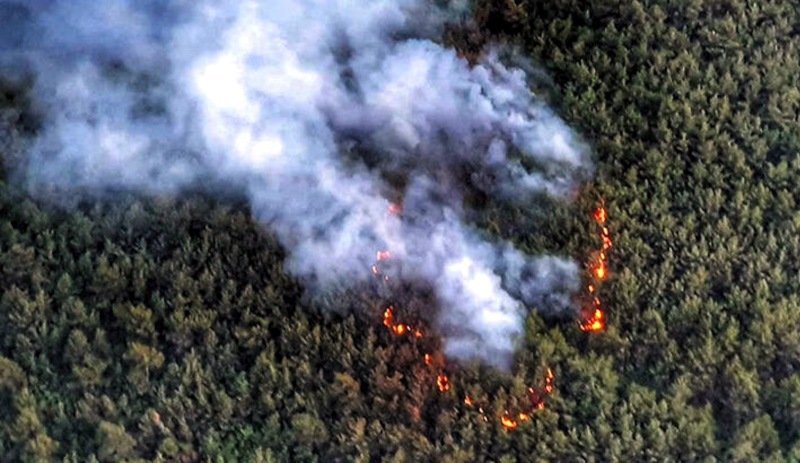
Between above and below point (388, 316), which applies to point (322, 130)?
above

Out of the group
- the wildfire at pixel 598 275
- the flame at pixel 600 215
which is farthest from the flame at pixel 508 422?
the flame at pixel 600 215

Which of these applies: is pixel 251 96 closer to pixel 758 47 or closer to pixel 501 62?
pixel 501 62

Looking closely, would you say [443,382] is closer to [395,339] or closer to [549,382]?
[395,339]

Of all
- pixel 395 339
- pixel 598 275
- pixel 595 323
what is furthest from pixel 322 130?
pixel 595 323

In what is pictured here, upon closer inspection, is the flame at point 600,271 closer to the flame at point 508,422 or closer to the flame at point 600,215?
the flame at point 600,215

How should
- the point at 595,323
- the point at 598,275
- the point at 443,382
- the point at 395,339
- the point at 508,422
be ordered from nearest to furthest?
the point at 508,422, the point at 443,382, the point at 395,339, the point at 595,323, the point at 598,275
